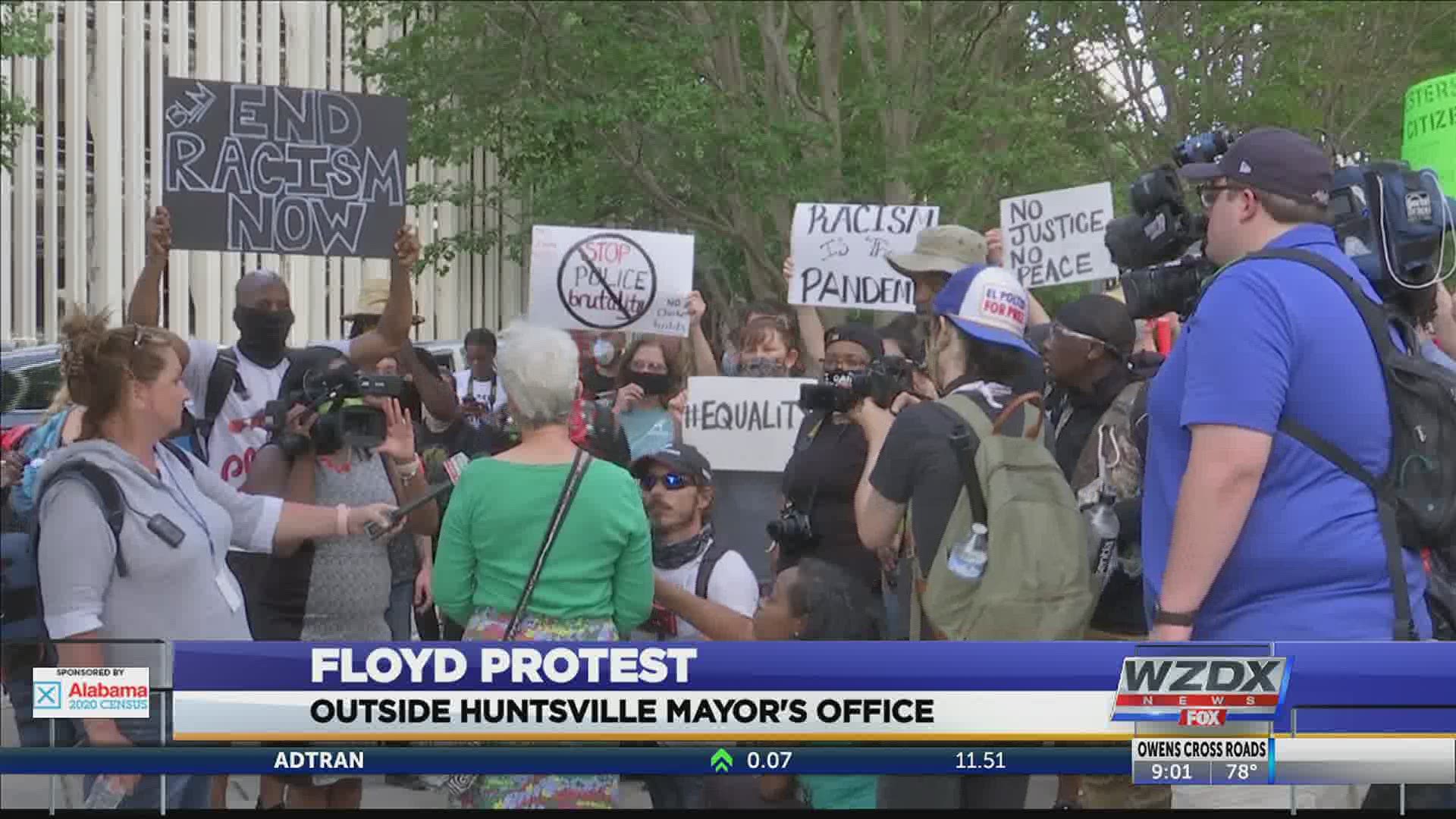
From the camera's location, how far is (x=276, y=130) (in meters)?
9.84

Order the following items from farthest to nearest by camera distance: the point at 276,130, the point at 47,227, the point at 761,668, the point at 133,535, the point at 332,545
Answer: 1. the point at 47,227
2. the point at 276,130
3. the point at 332,545
4. the point at 133,535
5. the point at 761,668

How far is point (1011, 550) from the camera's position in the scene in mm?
5426

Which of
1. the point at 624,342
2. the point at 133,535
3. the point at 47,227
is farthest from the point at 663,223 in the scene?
the point at 47,227

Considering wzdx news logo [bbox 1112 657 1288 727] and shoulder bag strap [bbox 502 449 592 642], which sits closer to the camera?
wzdx news logo [bbox 1112 657 1288 727]

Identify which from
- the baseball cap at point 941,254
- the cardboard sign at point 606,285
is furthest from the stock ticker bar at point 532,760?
the cardboard sign at point 606,285

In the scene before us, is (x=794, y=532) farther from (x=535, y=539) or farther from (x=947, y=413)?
(x=535, y=539)

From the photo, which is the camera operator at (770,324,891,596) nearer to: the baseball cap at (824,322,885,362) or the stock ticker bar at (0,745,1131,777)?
the baseball cap at (824,322,885,362)

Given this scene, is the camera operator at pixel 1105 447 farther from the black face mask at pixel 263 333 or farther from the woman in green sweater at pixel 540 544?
the black face mask at pixel 263 333

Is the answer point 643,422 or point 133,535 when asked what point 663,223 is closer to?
point 643,422

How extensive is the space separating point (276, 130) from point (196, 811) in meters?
5.49

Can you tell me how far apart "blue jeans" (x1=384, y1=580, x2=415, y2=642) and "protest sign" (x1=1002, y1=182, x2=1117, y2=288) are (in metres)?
4.28

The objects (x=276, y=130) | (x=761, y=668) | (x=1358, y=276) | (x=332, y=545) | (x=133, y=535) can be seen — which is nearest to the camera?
(x=1358, y=276)

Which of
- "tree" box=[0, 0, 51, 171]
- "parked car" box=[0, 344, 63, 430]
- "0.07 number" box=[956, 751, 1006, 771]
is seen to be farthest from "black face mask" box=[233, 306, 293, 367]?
"tree" box=[0, 0, 51, 171]

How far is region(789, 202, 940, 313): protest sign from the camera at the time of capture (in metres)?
10.8
